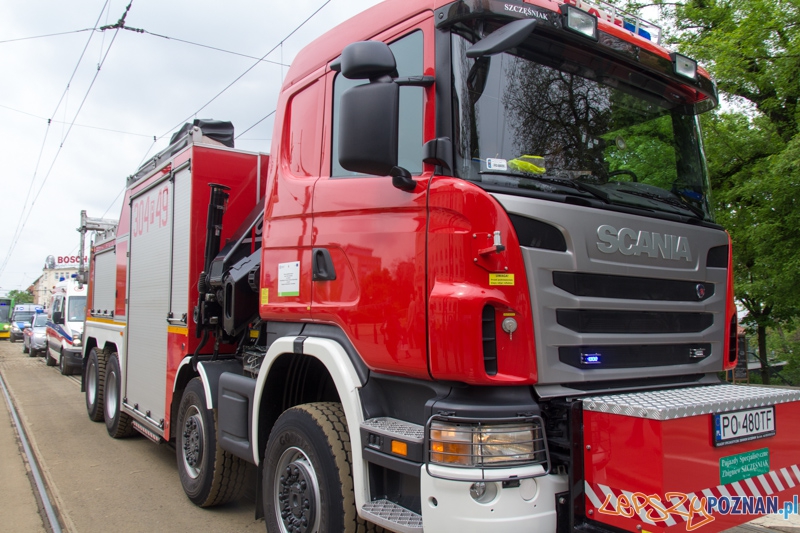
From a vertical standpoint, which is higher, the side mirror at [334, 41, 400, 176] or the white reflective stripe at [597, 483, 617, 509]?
the side mirror at [334, 41, 400, 176]

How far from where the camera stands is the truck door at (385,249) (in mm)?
2785

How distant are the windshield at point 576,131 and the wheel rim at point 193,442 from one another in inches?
131

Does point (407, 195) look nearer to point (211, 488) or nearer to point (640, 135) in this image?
point (640, 135)

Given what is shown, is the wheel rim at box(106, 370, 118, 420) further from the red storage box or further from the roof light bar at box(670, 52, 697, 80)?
the roof light bar at box(670, 52, 697, 80)

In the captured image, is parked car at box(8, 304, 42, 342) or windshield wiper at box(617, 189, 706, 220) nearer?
windshield wiper at box(617, 189, 706, 220)

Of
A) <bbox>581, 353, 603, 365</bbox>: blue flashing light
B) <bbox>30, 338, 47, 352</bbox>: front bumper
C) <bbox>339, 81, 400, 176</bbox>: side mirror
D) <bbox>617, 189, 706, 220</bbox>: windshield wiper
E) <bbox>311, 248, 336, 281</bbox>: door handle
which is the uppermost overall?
<bbox>339, 81, 400, 176</bbox>: side mirror

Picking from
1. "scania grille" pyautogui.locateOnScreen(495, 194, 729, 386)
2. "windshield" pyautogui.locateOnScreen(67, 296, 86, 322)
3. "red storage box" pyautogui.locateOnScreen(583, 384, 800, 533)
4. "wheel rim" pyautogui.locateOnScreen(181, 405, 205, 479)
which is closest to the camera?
"red storage box" pyautogui.locateOnScreen(583, 384, 800, 533)

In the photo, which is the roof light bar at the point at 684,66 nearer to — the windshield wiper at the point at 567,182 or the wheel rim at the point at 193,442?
the windshield wiper at the point at 567,182

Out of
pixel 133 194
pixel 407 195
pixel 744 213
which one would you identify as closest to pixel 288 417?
pixel 407 195

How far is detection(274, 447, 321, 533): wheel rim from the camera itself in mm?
3223

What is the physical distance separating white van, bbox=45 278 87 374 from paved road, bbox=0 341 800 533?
261 inches

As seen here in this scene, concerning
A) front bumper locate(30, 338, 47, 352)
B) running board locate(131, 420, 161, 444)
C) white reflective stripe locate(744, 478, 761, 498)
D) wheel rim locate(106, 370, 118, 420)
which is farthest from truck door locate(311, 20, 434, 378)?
Answer: front bumper locate(30, 338, 47, 352)

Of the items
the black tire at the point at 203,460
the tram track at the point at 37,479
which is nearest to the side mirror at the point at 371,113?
the black tire at the point at 203,460

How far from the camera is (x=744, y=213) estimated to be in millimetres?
10039
